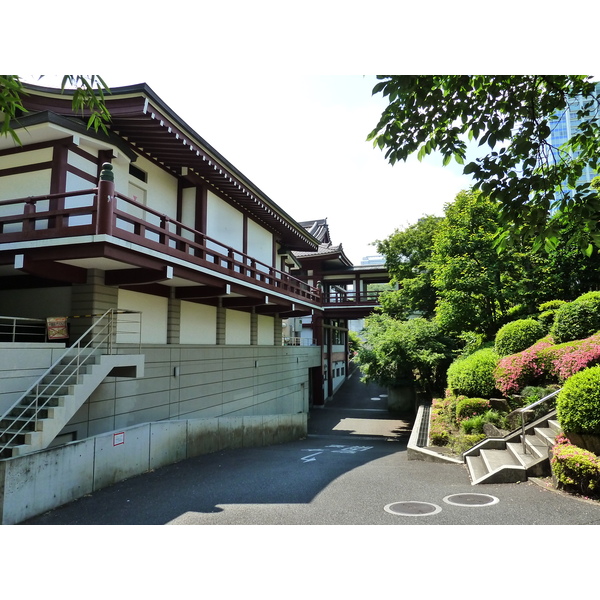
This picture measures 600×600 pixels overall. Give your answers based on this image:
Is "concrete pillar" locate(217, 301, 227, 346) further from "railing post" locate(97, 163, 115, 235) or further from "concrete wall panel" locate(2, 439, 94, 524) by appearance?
"concrete wall panel" locate(2, 439, 94, 524)

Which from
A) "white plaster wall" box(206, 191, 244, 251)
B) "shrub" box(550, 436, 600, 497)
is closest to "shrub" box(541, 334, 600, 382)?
"shrub" box(550, 436, 600, 497)

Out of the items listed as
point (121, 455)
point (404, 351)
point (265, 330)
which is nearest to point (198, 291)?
point (121, 455)

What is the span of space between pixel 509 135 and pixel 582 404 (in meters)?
4.25

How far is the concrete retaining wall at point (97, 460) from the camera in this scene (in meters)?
6.13

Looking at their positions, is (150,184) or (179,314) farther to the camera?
(179,314)

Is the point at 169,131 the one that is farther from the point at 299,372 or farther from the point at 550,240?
the point at 299,372

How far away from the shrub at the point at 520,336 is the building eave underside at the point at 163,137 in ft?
31.4

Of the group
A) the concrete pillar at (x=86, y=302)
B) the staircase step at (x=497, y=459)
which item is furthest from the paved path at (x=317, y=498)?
the concrete pillar at (x=86, y=302)

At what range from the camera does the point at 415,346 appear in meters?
20.6

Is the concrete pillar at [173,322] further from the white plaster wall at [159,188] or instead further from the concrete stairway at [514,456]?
the concrete stairway at [514,456]

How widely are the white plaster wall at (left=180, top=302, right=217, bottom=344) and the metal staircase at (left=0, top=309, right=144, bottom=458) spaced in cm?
349

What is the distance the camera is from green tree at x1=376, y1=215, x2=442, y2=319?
24469mm

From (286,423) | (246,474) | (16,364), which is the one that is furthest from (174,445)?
(286,423)

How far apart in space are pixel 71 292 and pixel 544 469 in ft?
33.6
